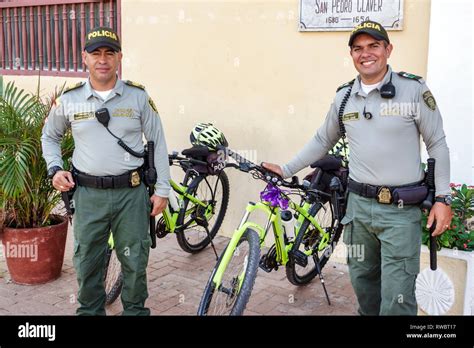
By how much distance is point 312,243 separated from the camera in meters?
4.38

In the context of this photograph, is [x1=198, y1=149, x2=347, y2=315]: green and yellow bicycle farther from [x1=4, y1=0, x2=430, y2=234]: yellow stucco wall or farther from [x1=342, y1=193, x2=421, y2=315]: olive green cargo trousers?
[x1=4, y1=0, x2=430, y2=234]: yellow stucco wall

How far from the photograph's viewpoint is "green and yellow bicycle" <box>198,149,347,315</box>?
131 inches

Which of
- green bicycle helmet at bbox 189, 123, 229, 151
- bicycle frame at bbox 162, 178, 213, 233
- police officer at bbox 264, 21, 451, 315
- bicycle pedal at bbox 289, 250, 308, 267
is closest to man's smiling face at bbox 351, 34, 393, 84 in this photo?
police officer at bbox 264, 21, 451, 315

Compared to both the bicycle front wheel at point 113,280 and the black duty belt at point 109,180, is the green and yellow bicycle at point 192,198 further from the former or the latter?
the black duty belt at point 109,180

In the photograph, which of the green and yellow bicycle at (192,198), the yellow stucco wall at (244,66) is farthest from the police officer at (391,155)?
the green and yellow bicycle at (192,198)

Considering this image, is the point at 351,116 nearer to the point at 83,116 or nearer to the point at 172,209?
the point at 83,116

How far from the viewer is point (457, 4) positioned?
401 cm

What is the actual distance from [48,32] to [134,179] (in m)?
4.67

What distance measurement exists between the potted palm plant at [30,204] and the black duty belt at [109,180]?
1125 millimetres

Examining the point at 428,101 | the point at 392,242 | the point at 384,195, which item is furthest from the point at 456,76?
the point at 392,242

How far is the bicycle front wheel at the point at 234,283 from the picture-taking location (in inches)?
129
